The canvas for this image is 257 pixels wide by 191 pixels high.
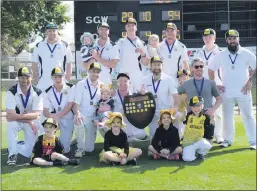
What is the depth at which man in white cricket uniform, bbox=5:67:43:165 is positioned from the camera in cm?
720

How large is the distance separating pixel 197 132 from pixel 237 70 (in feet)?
5.58

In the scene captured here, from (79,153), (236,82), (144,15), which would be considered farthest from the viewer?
(144,15)

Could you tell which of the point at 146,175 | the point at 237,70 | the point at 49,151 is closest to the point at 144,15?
the point at 237,70

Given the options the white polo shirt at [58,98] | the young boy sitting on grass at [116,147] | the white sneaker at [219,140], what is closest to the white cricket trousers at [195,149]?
the young boy sitting on grass at [116,147]

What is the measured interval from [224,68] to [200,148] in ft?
6.28

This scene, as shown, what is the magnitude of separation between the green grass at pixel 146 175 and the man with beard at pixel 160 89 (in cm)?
111

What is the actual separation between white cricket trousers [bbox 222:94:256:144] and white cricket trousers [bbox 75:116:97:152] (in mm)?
2563

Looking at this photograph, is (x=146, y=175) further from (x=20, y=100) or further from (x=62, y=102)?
(x=20, y=100)

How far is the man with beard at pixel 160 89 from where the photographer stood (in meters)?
7.72

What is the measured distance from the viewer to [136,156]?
685 cm

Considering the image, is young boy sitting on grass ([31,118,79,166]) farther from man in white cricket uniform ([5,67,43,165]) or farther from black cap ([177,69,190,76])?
black cap ([177,69,190,76])

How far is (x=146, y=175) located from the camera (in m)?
5.98

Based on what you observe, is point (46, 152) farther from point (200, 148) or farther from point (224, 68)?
point (224, 68)

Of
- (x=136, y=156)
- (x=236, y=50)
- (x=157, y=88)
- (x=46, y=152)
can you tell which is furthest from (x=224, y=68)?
(x=46, y=152)
